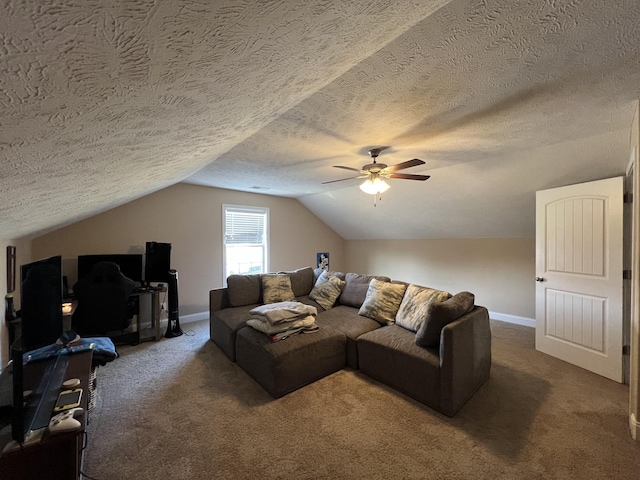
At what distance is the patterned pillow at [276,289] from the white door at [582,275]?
123 inches

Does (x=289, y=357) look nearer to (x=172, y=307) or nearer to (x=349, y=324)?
(x=349, y=324)

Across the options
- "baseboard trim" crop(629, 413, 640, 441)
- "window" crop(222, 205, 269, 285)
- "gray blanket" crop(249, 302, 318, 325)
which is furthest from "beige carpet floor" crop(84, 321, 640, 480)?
"window" crop(222, 205, 269, 285)

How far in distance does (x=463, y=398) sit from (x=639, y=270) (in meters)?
1.53

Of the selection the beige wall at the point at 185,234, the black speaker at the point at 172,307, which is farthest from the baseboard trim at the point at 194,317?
the black speaker at the point at 172,307

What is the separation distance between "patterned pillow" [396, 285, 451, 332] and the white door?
56.6 inches

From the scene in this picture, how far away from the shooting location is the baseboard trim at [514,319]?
3996 millimetres

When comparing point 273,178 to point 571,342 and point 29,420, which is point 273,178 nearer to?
point 29,420

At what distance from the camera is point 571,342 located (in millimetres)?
2879

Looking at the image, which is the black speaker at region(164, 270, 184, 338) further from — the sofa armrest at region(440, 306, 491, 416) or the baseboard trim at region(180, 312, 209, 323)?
the sofa armrest at region(440, 306, 491, 416)

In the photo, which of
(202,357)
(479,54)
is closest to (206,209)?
(202,357)

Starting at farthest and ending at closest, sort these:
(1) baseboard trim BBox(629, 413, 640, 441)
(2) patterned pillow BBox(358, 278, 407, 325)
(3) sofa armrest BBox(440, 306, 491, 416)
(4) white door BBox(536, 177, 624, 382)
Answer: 1. (2) patterned pillow BBox(358, 278, 407, 325)
2. (4) white door BBox(536, 177, 624, 382)
3. (3) sofa armrest BBox(440, 306, 491, 416)
4. (1) baseboard trim BBox(629, 413, 640, 441)

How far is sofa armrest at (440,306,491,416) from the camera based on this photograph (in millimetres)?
2008

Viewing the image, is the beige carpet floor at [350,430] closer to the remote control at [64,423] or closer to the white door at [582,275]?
the white door at [582,275]

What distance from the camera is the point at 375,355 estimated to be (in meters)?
2.50
